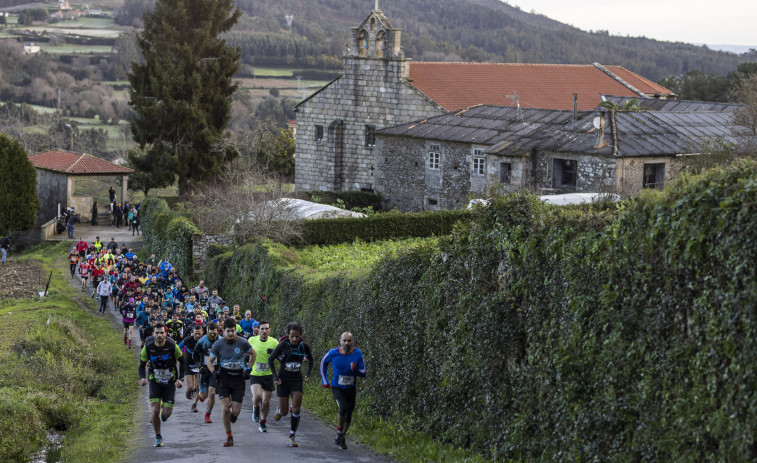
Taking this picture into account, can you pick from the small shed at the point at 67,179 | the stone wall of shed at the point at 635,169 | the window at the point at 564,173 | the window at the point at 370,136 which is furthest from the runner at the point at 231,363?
the window at the point at 370,136

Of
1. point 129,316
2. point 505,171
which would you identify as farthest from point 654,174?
point 129,316

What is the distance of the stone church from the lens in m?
52.0

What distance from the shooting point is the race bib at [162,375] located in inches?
510

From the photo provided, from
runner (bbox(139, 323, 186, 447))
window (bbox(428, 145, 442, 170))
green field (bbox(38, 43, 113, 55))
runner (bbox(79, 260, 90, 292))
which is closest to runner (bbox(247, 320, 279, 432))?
runner (bbox(139, 323, 186, 447))

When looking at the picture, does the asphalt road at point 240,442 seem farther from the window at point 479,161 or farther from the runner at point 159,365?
the window at point 479,161

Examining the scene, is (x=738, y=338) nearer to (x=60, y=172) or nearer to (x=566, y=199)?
(x=566, y=199)

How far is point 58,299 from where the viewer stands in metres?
32.3

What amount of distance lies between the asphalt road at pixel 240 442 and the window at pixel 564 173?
22.3 m

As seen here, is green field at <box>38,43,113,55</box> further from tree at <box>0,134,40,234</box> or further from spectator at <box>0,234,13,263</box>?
spectator at <box>0,234,13,263</box>

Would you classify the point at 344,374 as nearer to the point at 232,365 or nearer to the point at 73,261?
the point at 232,365

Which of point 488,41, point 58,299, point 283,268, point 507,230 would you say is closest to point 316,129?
point 58,299

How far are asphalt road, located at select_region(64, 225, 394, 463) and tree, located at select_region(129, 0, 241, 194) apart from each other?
121ft

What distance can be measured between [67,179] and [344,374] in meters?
42.2

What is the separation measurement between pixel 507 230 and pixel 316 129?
45.8 m
